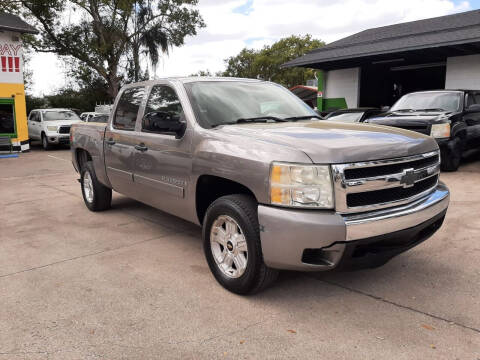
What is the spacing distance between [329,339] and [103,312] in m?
1.70

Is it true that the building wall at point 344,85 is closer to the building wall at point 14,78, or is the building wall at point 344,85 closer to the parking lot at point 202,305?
the building wall at point 14,78

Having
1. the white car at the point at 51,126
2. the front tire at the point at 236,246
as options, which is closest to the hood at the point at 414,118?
the front tire at the point at 236,246

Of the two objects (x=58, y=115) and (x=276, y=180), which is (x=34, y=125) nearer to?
(x=58, y=115)

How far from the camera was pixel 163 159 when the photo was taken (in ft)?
14.1

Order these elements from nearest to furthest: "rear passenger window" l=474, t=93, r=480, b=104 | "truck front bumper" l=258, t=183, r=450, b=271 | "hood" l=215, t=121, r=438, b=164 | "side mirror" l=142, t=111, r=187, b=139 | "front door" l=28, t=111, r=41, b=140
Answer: "truck front bumper" l=258, t=183, r=450, b=271, "hood" l=215, t=121, r=438, b=164, "side mirror" l=142, t=111, r=187, b=139, "rear passenger window" l=474, t=93, r=480, b=104, "front door" l=28, t=111, r=41, b=140

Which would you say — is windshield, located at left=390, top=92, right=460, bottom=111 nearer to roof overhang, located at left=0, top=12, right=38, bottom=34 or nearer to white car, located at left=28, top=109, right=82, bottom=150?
white car, located at left=28, top=109, right=82, bottom=150

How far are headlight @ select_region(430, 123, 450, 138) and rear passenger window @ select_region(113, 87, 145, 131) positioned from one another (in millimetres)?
6165

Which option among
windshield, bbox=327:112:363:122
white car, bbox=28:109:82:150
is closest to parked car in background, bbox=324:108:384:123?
windshield, bbox=327:112:363:122

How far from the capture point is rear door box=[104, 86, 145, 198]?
4977 millimetres

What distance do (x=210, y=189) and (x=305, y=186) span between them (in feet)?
4.24

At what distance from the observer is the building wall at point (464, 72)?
49.1 feet

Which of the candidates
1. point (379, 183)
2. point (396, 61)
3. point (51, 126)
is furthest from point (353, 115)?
point (51, 126)

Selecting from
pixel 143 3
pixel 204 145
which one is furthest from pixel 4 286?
pixel 143 3

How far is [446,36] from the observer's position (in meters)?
14.5
